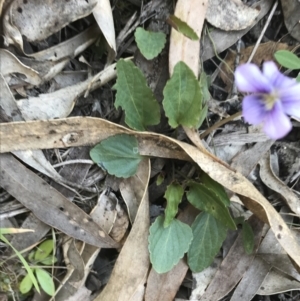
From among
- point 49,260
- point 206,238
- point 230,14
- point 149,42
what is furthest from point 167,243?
point 230,14

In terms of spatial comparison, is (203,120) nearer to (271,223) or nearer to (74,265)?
(271,223)

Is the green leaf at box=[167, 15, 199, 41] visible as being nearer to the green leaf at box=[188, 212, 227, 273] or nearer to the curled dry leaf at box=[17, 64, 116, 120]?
the curled dry leaf at box=[17, 64, 116, 120]

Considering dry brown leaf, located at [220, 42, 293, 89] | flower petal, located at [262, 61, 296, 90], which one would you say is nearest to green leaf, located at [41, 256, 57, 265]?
dry brown leaf, located at [220, 42, 293, 89]

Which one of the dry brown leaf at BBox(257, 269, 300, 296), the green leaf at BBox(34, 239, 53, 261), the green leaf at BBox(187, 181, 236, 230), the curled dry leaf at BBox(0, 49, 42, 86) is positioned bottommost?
A: the dry brown leaf at BBox(257, 269, 300, 296)

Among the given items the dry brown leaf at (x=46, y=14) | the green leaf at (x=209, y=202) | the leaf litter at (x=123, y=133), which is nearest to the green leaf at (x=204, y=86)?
the leaf litter at (x=123, y=133)

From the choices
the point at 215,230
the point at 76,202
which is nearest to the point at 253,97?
the point at 215,230

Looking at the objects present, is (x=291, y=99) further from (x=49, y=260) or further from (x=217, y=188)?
(x=49, y=260)
